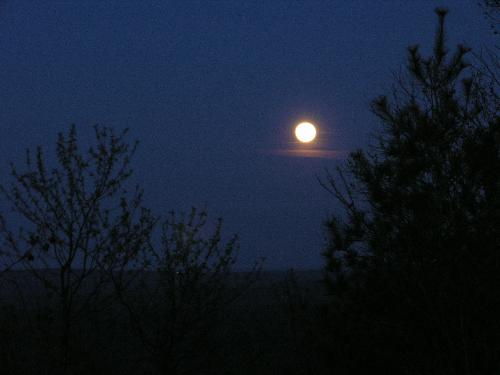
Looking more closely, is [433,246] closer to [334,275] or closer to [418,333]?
[418,333]

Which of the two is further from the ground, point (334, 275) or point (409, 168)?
point (409, 168)

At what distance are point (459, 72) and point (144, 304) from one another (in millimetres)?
6073

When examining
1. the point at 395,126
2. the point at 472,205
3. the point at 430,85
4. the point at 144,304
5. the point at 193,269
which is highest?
the point at 430,85

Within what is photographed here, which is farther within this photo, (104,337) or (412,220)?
(104,337)

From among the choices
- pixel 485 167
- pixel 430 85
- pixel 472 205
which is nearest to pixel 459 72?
pixel 430 85

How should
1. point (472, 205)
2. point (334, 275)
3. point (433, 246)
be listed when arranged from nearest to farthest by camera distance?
1. point (433, 246)
2. point (472, 205)
3. point (334, 275)

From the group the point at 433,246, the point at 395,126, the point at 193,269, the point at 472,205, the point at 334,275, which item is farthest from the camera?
the point at 334,275

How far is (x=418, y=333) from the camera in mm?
6703

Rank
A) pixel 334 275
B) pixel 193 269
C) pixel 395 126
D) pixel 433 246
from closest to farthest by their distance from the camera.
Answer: pixel 433 246 < pixel 193 269 < pixel 395 126 < pixel 334 275

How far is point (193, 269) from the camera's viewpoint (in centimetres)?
693

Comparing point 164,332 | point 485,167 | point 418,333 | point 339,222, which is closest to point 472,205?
point 485,167

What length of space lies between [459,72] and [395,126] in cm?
134

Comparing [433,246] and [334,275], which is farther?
[334,275]

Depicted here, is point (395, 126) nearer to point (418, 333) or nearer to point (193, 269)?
point (418, 333)
